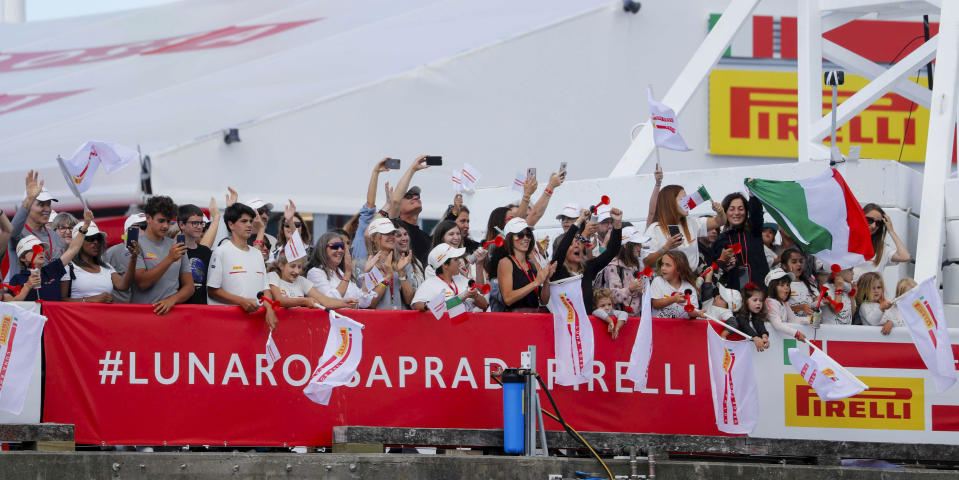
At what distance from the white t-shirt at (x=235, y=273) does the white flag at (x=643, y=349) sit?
274cm

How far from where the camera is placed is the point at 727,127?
20.4 m

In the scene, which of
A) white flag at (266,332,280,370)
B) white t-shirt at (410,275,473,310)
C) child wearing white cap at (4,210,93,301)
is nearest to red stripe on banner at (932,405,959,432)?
white t-shirt at (410,275,473,310)

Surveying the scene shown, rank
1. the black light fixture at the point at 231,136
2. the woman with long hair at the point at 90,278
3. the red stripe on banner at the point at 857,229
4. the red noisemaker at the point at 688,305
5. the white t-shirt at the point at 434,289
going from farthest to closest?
the black light fixture at the point at 231,136 < the red stripe on banner at the point at 857,229 < the red noisemaker at the point at 688,305 < the white t-shirt at the point at 434,289 < the woman with long hair at the point at 90,278

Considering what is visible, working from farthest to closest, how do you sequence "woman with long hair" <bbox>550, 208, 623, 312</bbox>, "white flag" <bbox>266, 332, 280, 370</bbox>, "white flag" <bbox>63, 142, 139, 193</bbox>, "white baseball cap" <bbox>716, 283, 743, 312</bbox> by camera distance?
"white flag" <bbox>63, 142, 139, 193</bbox> → "white baseball cap" <bbox>716, 283, 743, 312</bbox> → "woman with long hair" <bbox>550, 208, 623, 312</bbox> → "white flag" <bbox>266, 332, 280, 370</bbox>

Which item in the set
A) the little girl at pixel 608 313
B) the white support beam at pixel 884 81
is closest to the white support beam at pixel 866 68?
the white support beam at pixel 884 81

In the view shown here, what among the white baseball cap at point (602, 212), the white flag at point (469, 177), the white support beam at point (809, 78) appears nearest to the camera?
the white baseball cap at point (602, 212)

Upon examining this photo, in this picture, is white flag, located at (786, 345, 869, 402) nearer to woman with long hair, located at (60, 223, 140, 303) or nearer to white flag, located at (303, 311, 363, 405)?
white flag, located at (303, 311, 363, 405)

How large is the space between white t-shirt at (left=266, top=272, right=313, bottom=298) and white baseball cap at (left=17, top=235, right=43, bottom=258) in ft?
5.45

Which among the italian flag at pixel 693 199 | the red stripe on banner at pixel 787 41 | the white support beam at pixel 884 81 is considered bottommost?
the italian flag at pixel 693 199

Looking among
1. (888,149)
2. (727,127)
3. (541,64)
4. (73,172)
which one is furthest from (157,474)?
(888,149)

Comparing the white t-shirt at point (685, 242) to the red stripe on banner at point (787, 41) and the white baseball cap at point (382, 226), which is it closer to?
the white baseball cap at point (382, 226)

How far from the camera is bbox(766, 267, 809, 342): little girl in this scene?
1045 cm

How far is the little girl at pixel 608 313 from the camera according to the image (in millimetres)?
10070

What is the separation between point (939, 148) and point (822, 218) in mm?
3421
